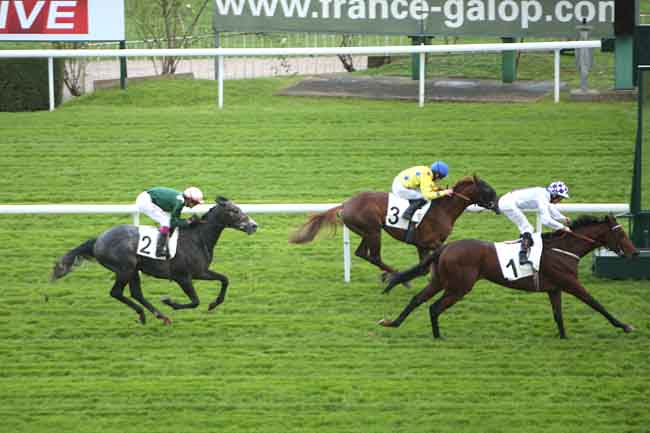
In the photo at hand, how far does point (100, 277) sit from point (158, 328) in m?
1.43

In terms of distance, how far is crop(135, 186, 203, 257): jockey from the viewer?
8.63 metres

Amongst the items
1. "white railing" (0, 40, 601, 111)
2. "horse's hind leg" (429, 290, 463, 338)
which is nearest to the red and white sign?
"white railing" (0, 40, 601, 111)

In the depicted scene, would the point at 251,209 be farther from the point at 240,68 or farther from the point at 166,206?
the point at 240,68

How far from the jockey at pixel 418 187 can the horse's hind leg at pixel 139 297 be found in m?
2.02

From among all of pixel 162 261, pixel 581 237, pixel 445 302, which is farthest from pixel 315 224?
pixel 581 237

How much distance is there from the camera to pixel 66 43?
15945 mm

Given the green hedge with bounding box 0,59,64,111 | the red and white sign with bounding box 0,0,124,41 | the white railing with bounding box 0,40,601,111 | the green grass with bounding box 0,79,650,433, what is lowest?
the green grass with bounding box 0,79,650,433

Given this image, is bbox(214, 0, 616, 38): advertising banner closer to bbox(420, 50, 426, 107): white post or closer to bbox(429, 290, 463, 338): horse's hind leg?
bbox(420, 50, 426, 107): white post

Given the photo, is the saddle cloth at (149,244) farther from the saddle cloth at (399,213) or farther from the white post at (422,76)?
the white post at (422,76)

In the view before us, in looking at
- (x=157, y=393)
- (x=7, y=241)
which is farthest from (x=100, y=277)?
(x=157, y=393)

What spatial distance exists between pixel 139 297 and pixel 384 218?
2.02 meters

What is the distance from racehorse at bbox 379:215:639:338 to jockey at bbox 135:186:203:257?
158 cm

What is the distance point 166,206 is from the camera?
8.81 metres

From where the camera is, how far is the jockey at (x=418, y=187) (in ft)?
30.9
